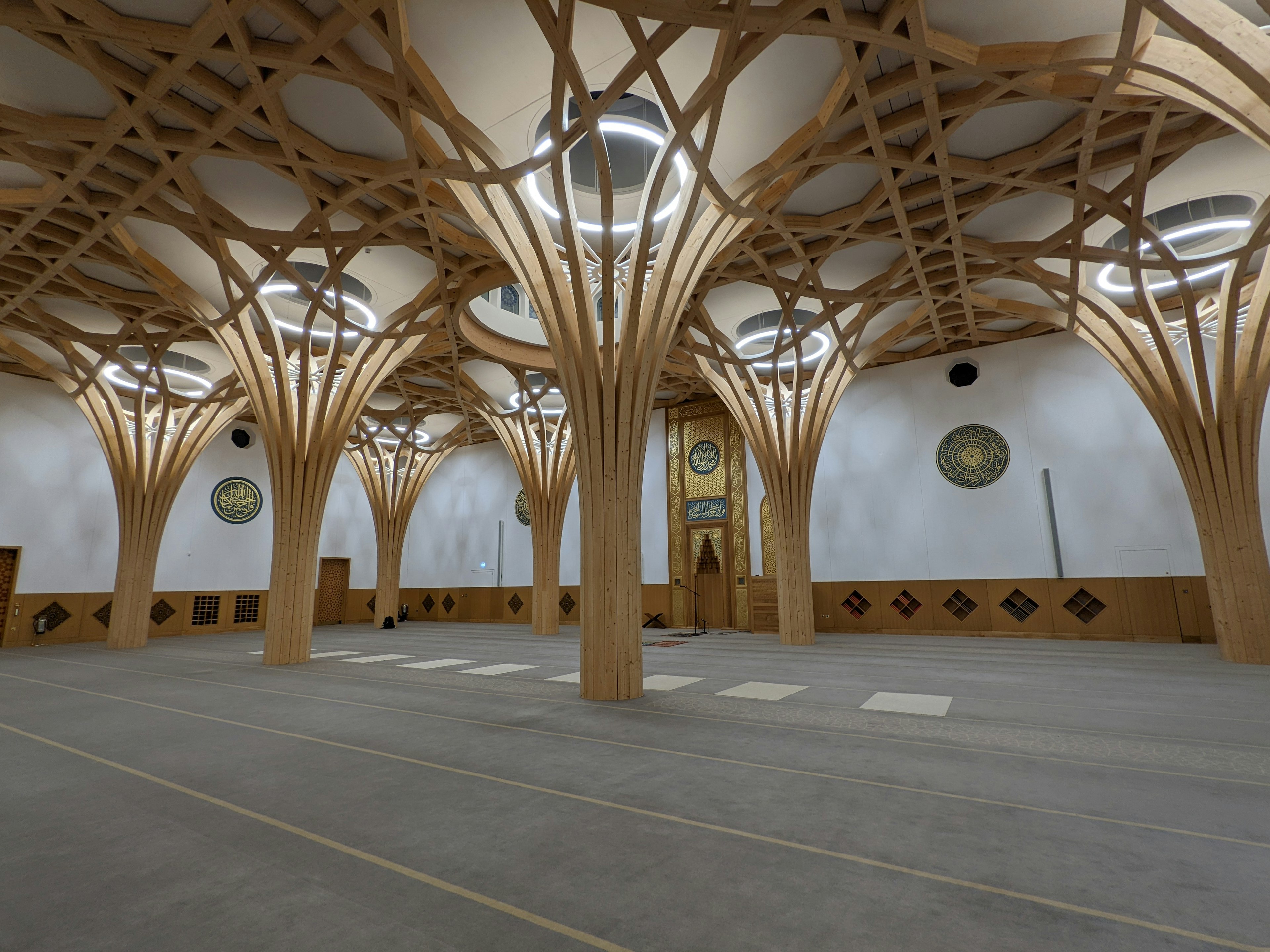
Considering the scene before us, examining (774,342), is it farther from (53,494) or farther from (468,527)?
(53,494)

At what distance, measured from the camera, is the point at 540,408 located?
22.7 metres

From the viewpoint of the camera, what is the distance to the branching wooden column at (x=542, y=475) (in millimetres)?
23125

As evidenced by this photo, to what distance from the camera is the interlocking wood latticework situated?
6965mm

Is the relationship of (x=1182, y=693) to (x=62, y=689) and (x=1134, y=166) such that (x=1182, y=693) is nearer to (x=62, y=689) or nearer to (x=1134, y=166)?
(x=1134, y=166)

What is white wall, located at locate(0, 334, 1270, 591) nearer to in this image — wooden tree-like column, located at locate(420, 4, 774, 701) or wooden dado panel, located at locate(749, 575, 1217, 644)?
wooden dado panel, located at locate(749, 575, 1217, 644)

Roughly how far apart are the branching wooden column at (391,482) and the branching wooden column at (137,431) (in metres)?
7.31

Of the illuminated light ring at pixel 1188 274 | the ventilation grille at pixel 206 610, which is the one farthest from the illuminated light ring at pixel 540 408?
the illuminated light ring at pixel 1188 274

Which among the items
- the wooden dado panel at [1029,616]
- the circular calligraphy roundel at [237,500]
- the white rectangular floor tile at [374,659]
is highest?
the circular calligraphy roundel at [237,500]

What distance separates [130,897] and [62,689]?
33.1 feet

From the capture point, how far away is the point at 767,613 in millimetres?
20828

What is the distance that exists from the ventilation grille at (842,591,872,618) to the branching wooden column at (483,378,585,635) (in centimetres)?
1070

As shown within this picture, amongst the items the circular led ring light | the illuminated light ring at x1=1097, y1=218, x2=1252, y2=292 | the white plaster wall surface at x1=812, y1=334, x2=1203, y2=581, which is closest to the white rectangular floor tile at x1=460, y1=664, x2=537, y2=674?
the white plaster wall surface at x1=812, y1=334, x2=1203, y2=581

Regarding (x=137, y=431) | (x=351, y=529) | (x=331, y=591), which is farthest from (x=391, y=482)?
(x=137, y=431)

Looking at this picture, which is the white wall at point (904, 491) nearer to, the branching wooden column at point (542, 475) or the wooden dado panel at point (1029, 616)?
the wooden dado panel at point (1029, 616)
